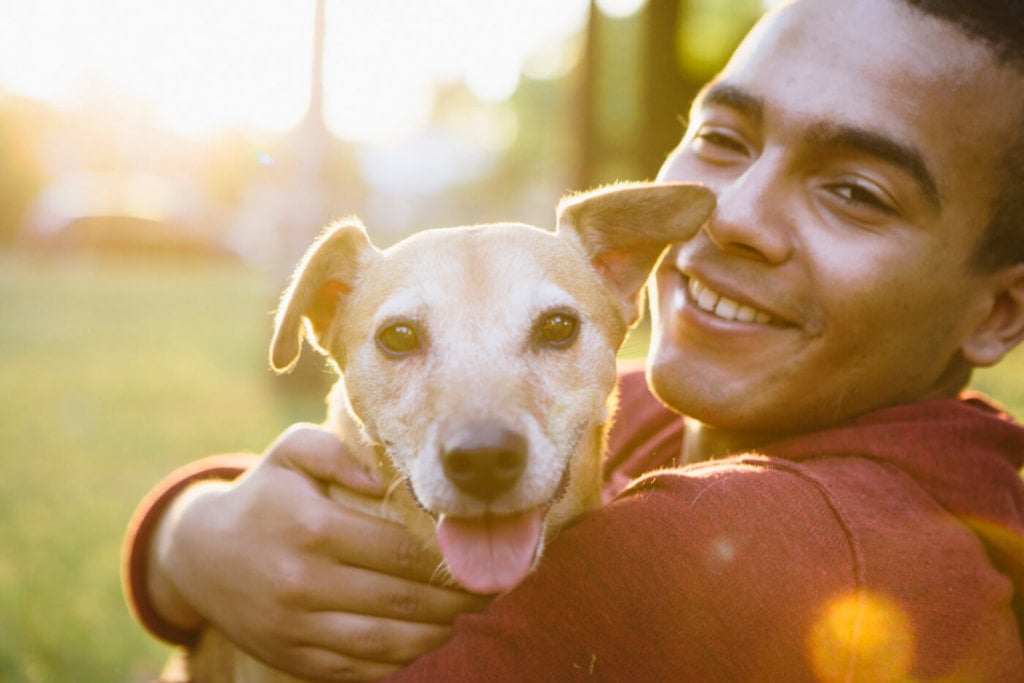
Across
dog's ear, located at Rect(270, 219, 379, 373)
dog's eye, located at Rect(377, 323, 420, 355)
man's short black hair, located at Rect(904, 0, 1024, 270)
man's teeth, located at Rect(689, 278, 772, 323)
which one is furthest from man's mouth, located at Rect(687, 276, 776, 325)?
dog's ear, located at Rect(270, 219, 379, 373)

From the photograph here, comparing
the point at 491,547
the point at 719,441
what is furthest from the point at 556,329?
the point at 491,547

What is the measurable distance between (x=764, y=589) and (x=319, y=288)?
1.93 metres

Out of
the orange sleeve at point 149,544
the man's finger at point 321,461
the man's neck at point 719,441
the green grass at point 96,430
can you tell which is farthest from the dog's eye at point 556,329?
the green grass at point 96,430

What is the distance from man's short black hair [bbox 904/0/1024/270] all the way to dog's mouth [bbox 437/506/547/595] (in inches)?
60.0

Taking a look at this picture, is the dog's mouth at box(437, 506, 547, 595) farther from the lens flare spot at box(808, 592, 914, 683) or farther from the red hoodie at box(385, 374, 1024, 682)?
the lens flare spot at box(808, 592, 914, 683)

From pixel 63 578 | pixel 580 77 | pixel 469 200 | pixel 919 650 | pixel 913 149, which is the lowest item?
pixel 469 200

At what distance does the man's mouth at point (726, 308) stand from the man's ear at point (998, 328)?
2.19 ft

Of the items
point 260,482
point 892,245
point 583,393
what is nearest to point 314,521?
point 260,482

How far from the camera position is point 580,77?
10992mm

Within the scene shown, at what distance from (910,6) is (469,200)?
2341 inches

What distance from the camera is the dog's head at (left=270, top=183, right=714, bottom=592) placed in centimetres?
237

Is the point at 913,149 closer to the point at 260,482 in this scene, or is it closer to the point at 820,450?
the point at 820,450

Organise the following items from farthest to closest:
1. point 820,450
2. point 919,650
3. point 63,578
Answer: point 63,578, point 820,450, point 919,650

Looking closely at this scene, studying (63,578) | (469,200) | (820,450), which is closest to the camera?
(820,450)
